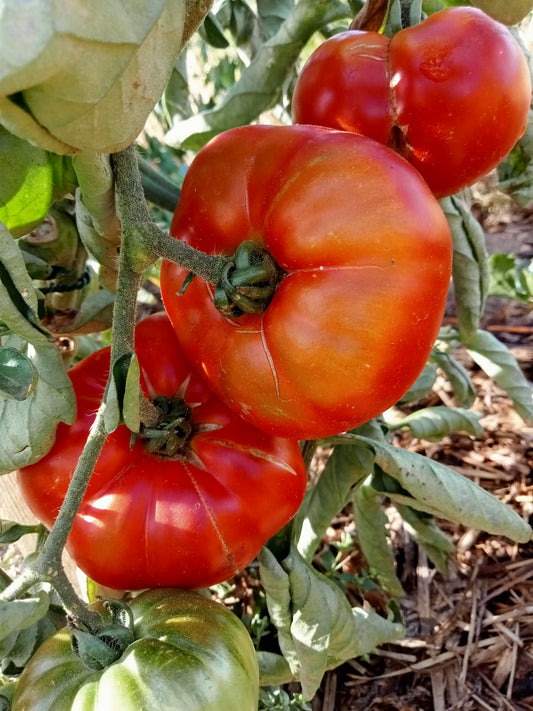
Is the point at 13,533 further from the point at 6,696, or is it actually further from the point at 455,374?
the point at 455,374

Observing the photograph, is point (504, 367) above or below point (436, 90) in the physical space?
below

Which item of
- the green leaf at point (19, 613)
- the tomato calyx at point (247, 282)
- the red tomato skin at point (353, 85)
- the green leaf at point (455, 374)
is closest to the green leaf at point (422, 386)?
the green leaf at point (455, 374)

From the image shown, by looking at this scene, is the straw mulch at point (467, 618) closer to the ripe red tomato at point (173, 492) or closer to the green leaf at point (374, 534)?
the green leaf at point (374, 534)

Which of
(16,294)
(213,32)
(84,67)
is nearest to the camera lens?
(84,67)


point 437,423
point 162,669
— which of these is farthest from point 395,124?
point 437,423

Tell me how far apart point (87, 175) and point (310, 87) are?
327mm

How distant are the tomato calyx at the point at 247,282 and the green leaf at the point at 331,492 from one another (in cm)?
48

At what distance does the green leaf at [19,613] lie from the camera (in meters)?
0.63

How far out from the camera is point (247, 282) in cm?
64

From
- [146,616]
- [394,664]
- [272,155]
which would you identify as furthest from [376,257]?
[394,664]

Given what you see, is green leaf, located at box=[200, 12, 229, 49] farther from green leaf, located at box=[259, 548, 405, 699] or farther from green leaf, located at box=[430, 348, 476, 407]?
green leaf, located at box=[259, 548, 405, 699]

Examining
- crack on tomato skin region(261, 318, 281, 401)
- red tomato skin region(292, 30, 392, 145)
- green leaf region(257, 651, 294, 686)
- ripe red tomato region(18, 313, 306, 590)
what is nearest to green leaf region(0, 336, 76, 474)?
ripe red tomato region(18, 313, 306, 590)

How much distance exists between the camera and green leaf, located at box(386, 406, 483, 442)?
1384mm

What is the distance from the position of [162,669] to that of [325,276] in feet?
1.44
